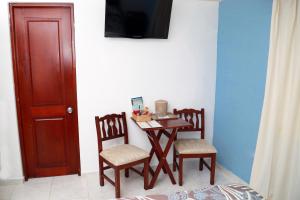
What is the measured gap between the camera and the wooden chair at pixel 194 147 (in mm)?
3039

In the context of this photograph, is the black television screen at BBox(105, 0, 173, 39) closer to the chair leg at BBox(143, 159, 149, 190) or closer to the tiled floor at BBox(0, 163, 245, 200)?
the chair leg at BBox(143, 159, 149, 190)

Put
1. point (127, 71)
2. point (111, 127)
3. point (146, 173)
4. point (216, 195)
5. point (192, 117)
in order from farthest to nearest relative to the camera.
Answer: point (192, 117), point (127, 71), point (111, 127), point (146, 173), point (216, 195)

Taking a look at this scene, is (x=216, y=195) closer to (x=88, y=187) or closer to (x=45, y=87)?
(x=88, y=187)

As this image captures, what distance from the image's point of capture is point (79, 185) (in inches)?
122

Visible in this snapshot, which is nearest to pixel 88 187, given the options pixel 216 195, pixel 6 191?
pixel 6 191

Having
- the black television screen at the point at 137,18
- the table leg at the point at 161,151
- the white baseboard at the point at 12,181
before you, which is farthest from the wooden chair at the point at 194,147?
the white baseboard at the point at 12,181

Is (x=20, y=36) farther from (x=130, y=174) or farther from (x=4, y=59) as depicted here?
(x=130, y=174)

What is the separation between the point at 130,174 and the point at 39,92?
5.18ft

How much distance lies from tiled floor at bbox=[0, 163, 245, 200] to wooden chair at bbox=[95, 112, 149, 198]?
127mm

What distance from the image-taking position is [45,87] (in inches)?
123

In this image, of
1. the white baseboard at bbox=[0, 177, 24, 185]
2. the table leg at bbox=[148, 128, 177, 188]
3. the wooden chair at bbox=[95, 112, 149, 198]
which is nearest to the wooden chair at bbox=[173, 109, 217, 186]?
the table leg at bbox=[148, 128, 177, 188]

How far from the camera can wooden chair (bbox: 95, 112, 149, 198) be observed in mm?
2756

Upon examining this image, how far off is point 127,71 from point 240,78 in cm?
143

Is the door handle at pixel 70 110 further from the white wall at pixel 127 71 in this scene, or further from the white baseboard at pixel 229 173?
the white baseboard at pixel 229 173
